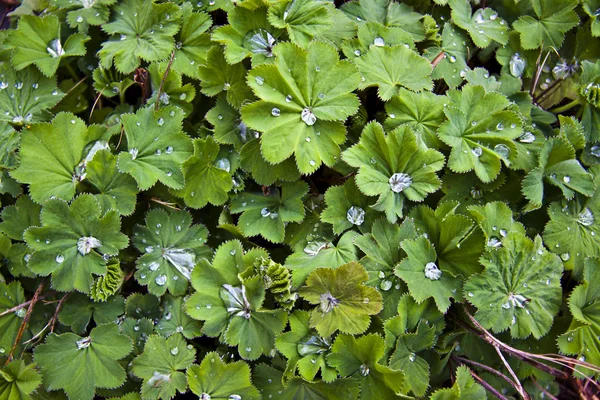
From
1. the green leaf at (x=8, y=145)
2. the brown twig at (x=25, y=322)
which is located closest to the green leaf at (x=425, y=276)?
the brown twig at (x=25, y=322)

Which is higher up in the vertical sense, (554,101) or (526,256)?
(554,101)

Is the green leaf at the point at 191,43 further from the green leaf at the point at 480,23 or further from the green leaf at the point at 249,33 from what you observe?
the green leaf at the point at 480,23

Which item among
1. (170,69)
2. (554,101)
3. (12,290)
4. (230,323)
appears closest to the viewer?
(230,323)

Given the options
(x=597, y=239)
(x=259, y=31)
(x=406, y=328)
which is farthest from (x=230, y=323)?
(x=597, y=239)

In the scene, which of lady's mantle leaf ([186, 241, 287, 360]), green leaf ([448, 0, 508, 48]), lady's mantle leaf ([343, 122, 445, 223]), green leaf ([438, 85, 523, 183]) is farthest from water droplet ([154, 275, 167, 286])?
green leaf ([448, 0, 508, 48])

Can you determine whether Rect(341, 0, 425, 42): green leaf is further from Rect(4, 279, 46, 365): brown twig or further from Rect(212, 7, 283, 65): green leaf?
Rect(4, 279, 46, 365): brown twig

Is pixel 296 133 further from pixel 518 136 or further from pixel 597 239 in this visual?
pixel 597 239
